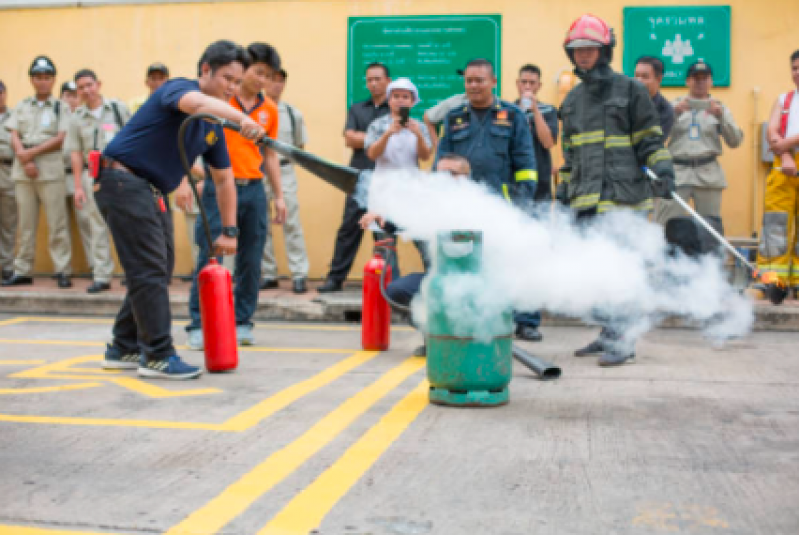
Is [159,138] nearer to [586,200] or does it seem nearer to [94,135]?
[586,200]

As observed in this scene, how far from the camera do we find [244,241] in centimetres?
731

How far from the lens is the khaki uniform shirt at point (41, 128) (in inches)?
428

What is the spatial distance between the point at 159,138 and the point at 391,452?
2.71 m

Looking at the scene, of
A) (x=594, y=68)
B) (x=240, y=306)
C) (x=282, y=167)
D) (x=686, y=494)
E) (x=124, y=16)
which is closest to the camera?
(x=686, y=494)

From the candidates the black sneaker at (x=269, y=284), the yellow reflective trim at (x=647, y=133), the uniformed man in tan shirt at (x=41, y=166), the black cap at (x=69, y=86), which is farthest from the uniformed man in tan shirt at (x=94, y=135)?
the yellow reflective trim at (x=647, y=133)

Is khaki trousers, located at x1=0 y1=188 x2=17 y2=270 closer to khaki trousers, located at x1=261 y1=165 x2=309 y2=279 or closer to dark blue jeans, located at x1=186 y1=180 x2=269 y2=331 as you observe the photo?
khaki trousers, located at x1=261 y1=165 x2=309 y2=279

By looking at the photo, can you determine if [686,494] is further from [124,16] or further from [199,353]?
[124,16]

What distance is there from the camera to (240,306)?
750 centimetres

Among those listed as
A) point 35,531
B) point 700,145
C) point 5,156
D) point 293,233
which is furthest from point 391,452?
point 5,156

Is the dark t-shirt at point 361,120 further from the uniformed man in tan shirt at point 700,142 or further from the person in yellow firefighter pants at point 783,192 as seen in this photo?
the person in yellow firefighter pants at point 783,192

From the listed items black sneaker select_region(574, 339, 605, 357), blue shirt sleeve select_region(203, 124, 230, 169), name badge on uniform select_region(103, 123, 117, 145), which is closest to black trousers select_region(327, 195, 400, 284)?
name badge on uniform select_region(103, 123, 117, 145)

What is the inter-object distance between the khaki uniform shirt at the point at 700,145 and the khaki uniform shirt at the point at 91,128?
5742mm

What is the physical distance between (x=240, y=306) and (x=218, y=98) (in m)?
1.85

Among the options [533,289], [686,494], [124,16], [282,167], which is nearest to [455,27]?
[282,167]
